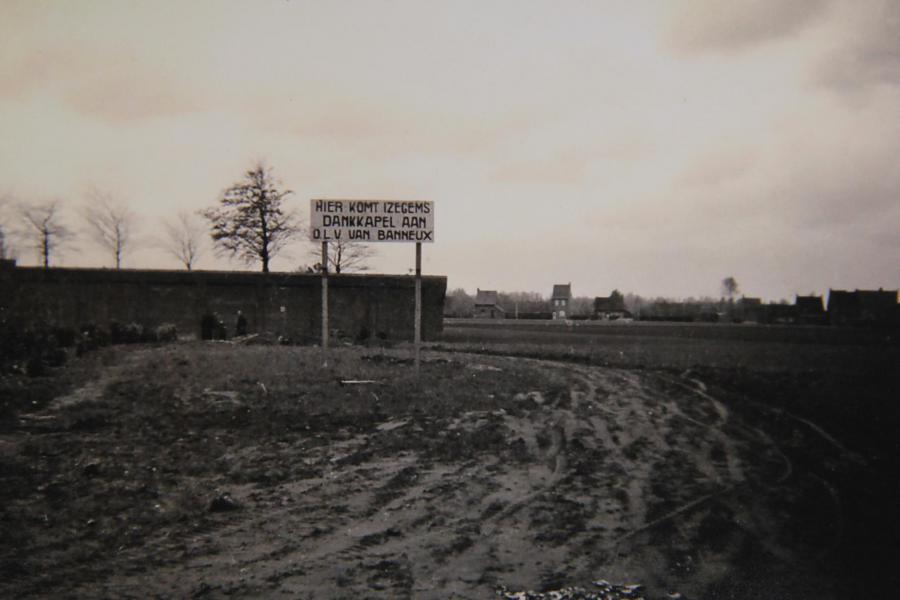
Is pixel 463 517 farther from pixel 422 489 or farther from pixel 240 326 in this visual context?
pixel 240 326

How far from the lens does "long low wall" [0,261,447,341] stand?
26.8 meters

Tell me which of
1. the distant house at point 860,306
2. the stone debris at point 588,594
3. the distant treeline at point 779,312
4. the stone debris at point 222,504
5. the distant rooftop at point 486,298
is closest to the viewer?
the stone debris at point 588,594

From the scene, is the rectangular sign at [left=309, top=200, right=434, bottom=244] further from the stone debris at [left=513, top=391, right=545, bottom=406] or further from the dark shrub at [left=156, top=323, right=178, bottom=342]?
the dark shrub at [left=156, top=323, right=178, bottom=342]

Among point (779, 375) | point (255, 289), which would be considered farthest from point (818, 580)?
point (255, 289)

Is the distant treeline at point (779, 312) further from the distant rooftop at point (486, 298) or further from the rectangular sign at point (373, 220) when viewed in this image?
the rectangular sign at point (373, 220)

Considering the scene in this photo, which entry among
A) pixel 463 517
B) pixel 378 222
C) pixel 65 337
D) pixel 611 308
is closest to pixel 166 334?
pixel 65 337

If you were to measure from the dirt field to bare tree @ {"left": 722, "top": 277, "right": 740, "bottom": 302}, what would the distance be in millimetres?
→ 159520

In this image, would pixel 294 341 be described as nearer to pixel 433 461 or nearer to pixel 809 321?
pixel 433 461

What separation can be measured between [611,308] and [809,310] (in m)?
A: 30.3

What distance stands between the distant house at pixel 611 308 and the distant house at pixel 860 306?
30063 mm

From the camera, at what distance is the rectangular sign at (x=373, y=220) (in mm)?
12172

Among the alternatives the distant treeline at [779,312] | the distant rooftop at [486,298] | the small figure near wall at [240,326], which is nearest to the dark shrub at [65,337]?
the small figure near wall at [240,326]

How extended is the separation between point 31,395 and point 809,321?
9518cm

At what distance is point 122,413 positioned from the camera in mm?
8133
